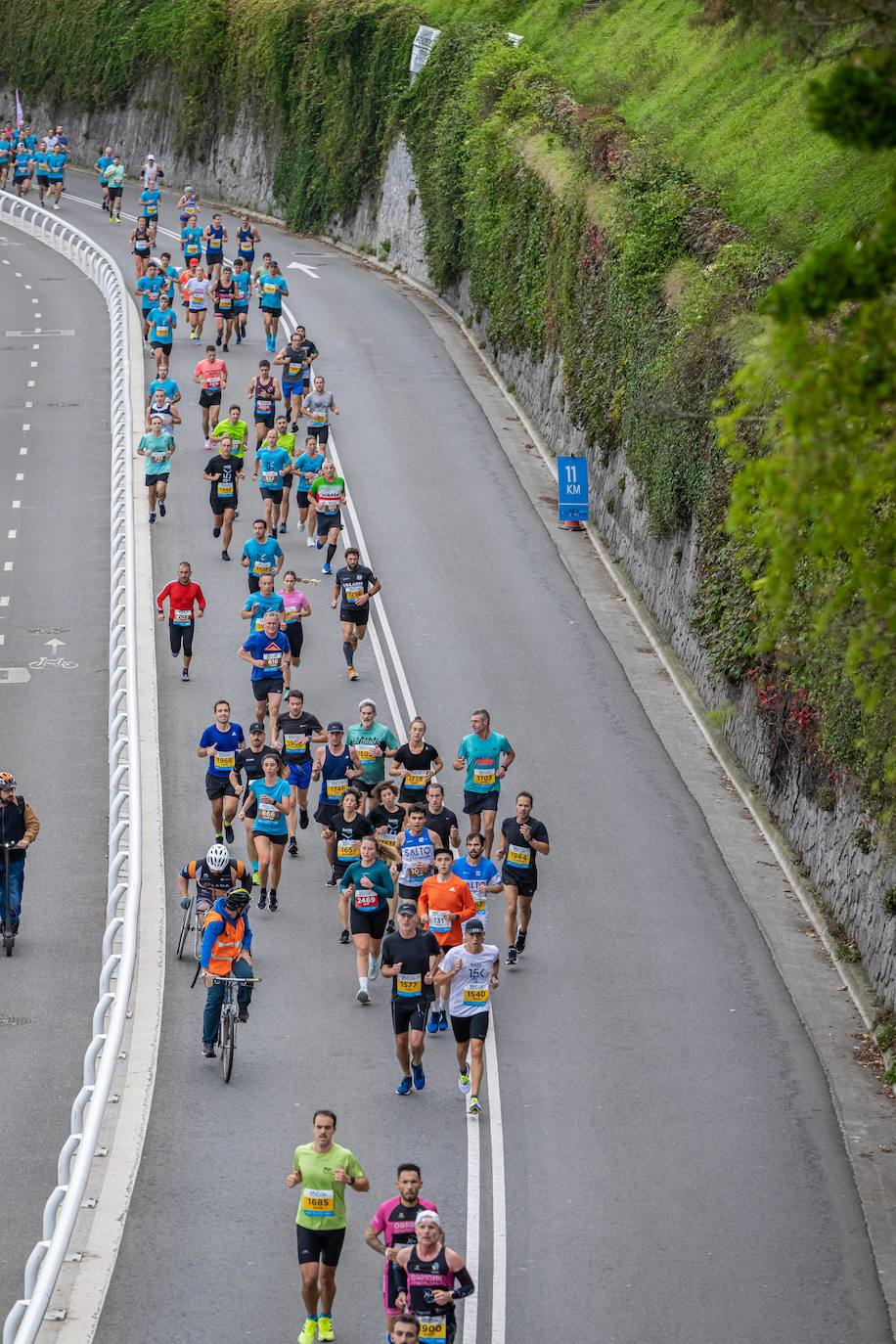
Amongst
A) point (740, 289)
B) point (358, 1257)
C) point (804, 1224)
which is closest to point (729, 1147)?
point (804, 1224)

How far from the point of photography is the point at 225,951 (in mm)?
A: 15820

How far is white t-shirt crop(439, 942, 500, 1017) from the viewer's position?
50.7ft

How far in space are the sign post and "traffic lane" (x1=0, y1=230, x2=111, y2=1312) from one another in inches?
286

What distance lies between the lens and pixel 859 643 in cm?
1062

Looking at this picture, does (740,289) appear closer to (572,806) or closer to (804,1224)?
(572,806)

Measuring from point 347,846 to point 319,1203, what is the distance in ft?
19.9

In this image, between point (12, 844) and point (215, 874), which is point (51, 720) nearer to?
point (12, 844)

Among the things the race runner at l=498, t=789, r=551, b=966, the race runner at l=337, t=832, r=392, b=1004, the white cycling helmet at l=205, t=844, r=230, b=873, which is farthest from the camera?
the race runner at l=498, t=789, r=551, b=966

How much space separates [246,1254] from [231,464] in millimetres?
16362

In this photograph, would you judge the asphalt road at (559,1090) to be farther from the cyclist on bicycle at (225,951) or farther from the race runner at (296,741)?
the race runner at (296,741)

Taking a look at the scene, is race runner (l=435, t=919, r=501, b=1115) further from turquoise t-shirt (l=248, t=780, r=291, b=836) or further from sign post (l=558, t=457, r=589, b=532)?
sign post (l=558, t=457, r=589, b=532)

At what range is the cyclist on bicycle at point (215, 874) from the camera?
1681cm

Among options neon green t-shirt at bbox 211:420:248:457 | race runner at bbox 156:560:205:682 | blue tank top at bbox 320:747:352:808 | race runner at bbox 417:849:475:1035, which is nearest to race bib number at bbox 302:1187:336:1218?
race runner at bbox 417:849:475:1035

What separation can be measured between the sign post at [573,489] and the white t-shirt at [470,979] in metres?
17.0
